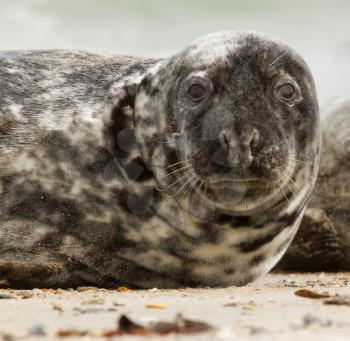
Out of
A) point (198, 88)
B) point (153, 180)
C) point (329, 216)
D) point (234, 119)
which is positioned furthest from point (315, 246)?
point (234, 119)

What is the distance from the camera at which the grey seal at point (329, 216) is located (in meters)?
7.70

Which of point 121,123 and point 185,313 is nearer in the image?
point 185,313

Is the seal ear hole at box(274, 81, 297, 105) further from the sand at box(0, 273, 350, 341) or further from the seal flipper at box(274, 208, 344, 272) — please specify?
the seal flipper at box(274, 208, 344, 272)

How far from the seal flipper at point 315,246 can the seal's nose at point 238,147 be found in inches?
120

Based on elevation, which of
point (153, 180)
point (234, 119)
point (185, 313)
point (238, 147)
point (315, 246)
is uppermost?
point (234, 119)

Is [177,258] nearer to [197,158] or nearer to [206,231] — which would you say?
[206,231]

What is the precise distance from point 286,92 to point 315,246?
9.44ft

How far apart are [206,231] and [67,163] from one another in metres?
1.03

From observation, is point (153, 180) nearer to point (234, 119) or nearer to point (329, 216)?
point (234, 119)

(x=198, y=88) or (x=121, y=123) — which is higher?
(x=198, y=88)

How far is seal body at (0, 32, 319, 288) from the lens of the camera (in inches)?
202

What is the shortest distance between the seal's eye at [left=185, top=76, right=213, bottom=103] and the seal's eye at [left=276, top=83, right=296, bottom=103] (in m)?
0.45

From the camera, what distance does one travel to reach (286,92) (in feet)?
17.1

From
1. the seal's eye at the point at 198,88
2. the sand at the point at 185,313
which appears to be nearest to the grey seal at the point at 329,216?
the seal's eye at the point at 198,88
